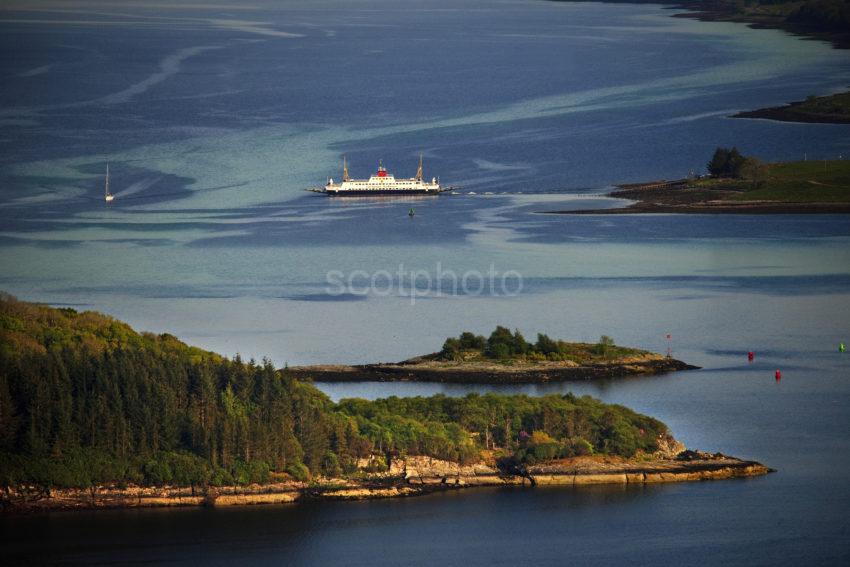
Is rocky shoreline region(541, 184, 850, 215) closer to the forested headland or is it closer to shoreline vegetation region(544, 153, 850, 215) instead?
shoreline vegetation region(544, 153, 850, 215)

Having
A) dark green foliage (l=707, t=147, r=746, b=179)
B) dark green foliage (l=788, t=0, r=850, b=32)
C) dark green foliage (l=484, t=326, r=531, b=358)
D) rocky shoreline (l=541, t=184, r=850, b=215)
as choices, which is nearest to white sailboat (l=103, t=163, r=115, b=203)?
rocky shoreline (l=541, t=184, r=850, b=215)

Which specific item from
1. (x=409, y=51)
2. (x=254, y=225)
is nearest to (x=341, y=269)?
(x=254, y=225)

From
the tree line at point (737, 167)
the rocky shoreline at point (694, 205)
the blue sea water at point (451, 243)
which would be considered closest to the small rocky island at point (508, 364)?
the blue sea water at point (451, 243)

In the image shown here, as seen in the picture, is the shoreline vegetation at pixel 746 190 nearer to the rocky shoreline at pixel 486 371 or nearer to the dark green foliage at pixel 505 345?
the dark green foliage at pixel 505 345

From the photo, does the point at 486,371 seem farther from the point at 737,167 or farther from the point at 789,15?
the point at 789,15

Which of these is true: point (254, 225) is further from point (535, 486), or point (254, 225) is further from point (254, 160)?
point (535, 486)

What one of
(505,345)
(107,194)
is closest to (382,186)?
(107,194)
